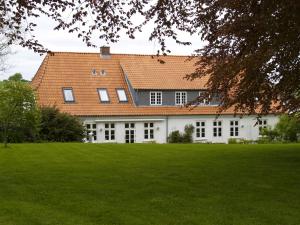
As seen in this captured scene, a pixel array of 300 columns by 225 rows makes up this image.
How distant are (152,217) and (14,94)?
17456mm

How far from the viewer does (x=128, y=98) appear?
46219 millimetres

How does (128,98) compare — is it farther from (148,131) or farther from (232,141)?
(232,141)

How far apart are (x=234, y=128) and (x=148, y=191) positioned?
126 ft

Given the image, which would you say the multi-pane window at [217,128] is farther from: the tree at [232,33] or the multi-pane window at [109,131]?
the tree at [232,33]

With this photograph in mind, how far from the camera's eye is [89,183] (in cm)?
1234

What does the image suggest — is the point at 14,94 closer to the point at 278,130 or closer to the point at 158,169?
the point at 158,169

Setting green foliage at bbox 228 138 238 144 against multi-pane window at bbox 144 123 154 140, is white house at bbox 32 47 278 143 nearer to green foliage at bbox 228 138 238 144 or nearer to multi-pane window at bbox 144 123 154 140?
multi-pane window at bbox 144 123 154 140

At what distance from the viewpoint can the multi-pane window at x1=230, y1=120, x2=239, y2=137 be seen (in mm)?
48625

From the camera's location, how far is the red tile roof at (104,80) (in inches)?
1735

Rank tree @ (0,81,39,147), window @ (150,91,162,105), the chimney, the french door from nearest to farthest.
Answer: tree @ (0,81,39,147) → the french door → window @ (150,91,162,105) → the chimney

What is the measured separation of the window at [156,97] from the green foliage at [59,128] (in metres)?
12.2

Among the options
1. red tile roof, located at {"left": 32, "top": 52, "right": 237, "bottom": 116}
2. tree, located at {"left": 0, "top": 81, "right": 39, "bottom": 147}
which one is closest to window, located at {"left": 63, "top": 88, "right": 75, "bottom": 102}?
red tile roof, located at {"left": 32, "top": 52, "right": 237, "bottom": 116}

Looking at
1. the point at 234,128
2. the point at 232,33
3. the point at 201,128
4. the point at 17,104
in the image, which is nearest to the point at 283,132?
the point at 234,128

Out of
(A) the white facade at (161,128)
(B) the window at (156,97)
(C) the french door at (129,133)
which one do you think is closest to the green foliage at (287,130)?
(A) the white facade at (161,128)
